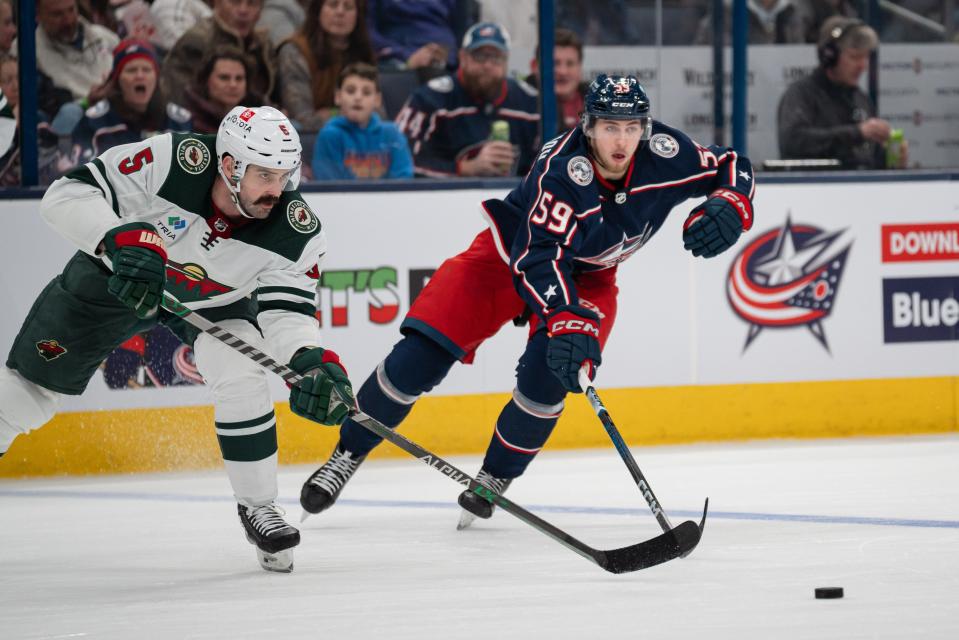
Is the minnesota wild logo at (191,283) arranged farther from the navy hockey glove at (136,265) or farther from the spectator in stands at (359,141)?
the spectator in stands at (359,141)

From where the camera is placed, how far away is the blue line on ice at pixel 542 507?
12.1ft

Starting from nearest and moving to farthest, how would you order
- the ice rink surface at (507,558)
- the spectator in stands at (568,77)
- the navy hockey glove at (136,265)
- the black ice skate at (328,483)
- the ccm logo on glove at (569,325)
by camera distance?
the ice rink surface at (507,558) < the navy hockey glove at (136,265) < the ccm logo on glove at (569,325) < the black ice skate at (328,483) < the spectator in stands at (568,77)

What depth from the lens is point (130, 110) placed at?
539cm

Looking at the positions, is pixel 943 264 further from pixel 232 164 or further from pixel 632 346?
pixel 232 164

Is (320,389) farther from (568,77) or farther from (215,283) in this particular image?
(568,77)

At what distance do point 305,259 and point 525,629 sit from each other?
1077 mm

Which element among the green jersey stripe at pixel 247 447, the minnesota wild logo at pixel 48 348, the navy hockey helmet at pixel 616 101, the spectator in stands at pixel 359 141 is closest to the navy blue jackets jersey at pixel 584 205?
the navy hockey helmet at pixel 616 101

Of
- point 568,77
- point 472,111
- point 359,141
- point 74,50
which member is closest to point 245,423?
point 359,141

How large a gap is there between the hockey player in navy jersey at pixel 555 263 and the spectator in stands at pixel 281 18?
6.69 ft

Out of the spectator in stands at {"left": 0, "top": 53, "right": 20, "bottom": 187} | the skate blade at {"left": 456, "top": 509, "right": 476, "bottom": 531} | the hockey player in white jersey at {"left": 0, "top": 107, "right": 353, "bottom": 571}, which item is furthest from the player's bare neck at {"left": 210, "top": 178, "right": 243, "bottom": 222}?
the spectator in stands at {"left": 0, "top": 53, "right": 20, "bottom": 187}

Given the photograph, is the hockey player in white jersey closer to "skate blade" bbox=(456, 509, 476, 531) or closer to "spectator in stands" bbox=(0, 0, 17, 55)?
"skate blade" bbox=(456, 509, 476, 531)

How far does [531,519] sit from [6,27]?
9.98ft

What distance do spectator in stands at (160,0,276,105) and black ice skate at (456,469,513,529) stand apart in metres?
2.29

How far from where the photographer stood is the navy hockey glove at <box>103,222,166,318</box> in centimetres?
296
